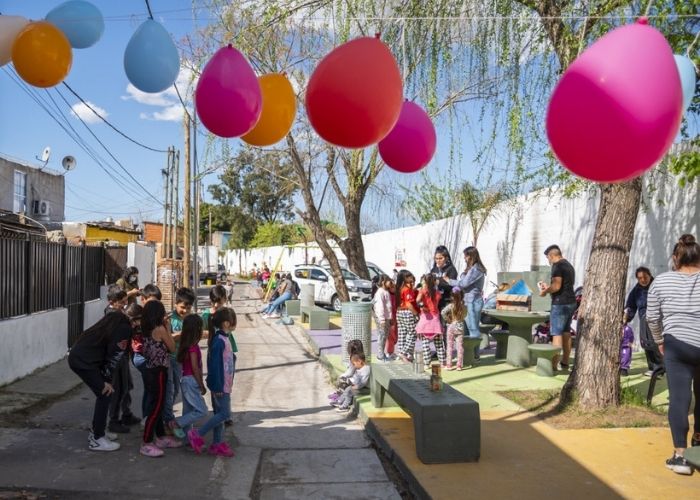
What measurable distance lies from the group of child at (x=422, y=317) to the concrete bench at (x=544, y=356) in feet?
3.63

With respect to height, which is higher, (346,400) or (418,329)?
(418,329)

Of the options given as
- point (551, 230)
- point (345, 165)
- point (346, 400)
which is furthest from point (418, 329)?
point (345, 165)

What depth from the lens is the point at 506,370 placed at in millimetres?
9164

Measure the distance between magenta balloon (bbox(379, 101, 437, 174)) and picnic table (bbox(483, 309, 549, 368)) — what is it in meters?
4.97

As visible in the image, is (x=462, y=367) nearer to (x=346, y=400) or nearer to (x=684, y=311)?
(x=346, y=400)

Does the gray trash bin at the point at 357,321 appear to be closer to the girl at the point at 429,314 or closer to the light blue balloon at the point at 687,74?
the girl at the point at 429,314

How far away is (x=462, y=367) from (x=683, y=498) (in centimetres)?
509

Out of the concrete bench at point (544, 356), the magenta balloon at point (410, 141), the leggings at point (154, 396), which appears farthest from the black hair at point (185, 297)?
the concrete bench at point (544, 356)

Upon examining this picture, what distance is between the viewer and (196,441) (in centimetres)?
548

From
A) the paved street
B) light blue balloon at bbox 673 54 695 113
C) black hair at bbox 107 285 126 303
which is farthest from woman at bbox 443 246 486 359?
black hair at bbox 107 285 126 303

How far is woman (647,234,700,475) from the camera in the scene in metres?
4.55

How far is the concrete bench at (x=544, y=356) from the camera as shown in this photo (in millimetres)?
8305

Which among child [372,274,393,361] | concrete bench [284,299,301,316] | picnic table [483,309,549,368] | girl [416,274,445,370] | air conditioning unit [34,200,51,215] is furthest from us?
air conditioning unit [34,200,51,215]

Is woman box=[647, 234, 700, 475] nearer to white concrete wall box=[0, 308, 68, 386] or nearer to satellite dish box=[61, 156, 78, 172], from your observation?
white concrete wall box=[0, 308, 68, 386]
